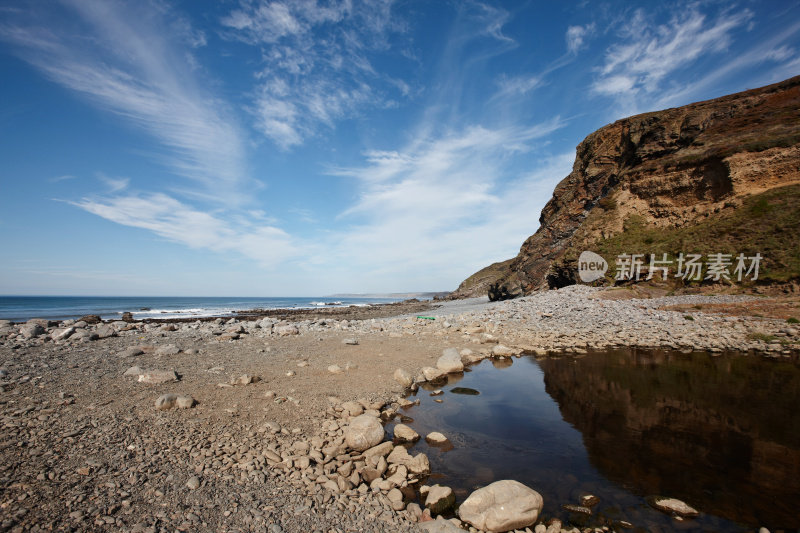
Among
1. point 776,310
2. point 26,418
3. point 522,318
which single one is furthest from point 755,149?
point 26,418

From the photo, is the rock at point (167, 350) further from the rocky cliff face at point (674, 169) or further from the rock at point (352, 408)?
the rocky cliff face at point (674, 169)

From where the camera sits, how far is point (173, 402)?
6.38 m

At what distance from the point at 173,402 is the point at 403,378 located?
5.64 m

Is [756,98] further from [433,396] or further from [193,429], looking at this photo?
[193,429]

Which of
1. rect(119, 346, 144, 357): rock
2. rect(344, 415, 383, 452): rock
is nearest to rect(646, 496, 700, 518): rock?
rect(344, 415, 383, 452): rock

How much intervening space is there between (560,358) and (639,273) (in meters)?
20.2

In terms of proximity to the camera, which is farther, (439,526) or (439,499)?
(439,499)

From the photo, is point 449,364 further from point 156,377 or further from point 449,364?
point 156,377

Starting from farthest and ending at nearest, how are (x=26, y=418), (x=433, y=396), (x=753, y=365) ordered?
(x=753, y=365) → (x=433, y=396) → (x=26, y=418)

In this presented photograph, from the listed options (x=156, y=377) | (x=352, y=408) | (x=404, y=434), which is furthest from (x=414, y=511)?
(x=156, y=377)

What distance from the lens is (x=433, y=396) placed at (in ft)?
29.9

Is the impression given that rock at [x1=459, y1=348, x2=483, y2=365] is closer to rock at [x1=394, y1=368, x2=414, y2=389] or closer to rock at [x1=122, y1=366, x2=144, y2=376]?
rock at [x1=394, y1=368, x2=414, y2=389]

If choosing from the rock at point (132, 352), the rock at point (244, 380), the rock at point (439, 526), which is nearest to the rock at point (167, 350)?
the rock at point (132, 352)

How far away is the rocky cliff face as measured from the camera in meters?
26.8
